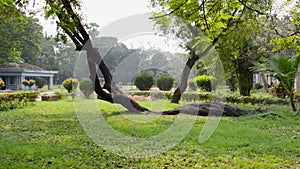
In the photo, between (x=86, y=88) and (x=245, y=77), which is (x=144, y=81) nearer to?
(x=86, y=88)

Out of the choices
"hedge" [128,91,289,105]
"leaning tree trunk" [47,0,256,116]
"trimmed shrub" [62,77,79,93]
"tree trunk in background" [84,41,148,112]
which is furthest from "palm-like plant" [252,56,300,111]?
"trimmed shrub" [62,77,79,93]

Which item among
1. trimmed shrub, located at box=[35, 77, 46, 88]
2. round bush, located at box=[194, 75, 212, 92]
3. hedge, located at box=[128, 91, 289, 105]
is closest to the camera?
hedge, located at box=[128, 91, 289, 105]

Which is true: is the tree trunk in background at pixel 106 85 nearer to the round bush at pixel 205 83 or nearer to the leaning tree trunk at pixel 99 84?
the leaning tree trunk at pixel 99 84

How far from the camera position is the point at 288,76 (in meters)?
10.1

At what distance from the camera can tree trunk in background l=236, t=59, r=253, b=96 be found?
1661 centimetres

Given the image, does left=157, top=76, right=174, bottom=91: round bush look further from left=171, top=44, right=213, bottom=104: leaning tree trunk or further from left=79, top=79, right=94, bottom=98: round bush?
left=171, top=44, right=213, bottom=104: leaning tree trunk

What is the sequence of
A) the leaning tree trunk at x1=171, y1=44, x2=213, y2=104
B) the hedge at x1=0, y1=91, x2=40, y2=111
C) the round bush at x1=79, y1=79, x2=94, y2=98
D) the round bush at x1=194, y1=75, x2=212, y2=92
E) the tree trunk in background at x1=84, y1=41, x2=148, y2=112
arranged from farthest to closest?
the round bush at x1=79, y1=79, x2=94, y2=98 < the round bush at x1=194, y1=75, x2=212, y2=92 < the leaning tree trunk at x1=171, y1=44, x2=213, y2=104 < the hedge at x1=0, y1=91, x2=40, y2=111 < the tree trunk in background at x1=84, y1=41, x2=148, y2=112

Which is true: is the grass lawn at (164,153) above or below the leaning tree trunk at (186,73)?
below

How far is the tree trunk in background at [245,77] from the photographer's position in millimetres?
16609

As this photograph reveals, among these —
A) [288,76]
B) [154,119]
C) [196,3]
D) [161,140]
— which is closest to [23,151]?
[161,140]

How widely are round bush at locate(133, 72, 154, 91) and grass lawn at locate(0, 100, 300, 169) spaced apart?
14.2 meters

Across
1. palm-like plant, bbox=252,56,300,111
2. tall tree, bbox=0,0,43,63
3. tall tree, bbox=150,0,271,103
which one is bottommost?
palm-like plant, bbox=252,56,300,111

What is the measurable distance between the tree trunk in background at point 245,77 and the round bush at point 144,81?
752cm

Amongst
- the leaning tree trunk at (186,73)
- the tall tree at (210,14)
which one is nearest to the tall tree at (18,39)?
the leaning tree trunk at (186,73)
